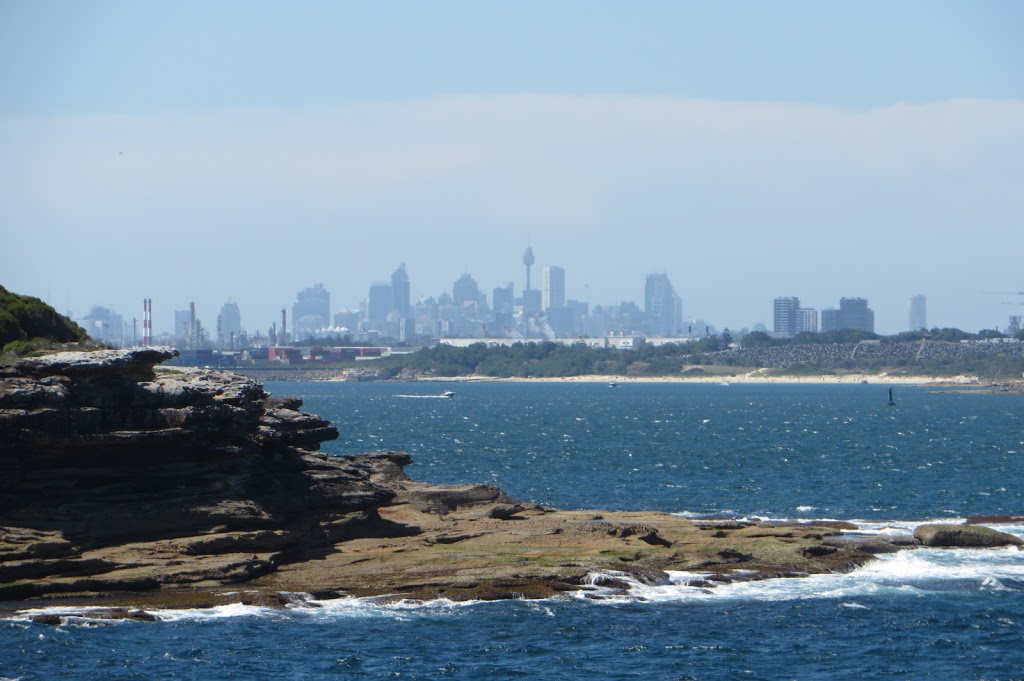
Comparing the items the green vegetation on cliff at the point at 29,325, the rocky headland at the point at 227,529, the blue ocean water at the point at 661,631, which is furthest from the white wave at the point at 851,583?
the green vegetation on cliff at the point at 29,325

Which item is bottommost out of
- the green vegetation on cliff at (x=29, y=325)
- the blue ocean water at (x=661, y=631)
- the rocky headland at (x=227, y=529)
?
the blue ocean water at (x=661, y=631)

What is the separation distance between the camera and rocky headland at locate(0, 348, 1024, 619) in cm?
3750

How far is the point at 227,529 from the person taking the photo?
133ft

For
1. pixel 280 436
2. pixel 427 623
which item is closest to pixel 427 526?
pixel 280 436

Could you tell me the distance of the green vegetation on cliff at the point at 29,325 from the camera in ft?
154

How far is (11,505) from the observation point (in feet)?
127

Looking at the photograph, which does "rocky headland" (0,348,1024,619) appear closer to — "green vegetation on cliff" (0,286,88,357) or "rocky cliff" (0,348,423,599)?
"rocky cliff" (0,348,423,599)

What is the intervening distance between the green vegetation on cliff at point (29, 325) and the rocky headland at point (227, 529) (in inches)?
215

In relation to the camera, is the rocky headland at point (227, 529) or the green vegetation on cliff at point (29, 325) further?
the green vegetation on cliff at point (29, 325)

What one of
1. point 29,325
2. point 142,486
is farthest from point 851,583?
point 29,325

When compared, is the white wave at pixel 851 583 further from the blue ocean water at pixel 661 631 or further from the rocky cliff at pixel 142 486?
the rocky cliff at pixel 142 486

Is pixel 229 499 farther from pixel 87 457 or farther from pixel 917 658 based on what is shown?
pixel 917 658

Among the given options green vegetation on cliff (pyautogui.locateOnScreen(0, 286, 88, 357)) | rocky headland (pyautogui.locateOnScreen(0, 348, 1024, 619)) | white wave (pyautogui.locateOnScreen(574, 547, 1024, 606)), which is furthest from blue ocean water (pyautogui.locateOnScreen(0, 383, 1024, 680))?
green vegetation on cliff (pyautogui.locateOnScreen(0, 286, 88, 357))

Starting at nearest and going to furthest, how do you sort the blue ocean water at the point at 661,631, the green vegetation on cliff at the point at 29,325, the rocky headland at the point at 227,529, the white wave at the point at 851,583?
the blue ocean water at the point at 661,631 → the rocky headland at the point at 227,529 → the white wave at the point at 851,583 → the green vegetation on cliff at the point at 29,325
